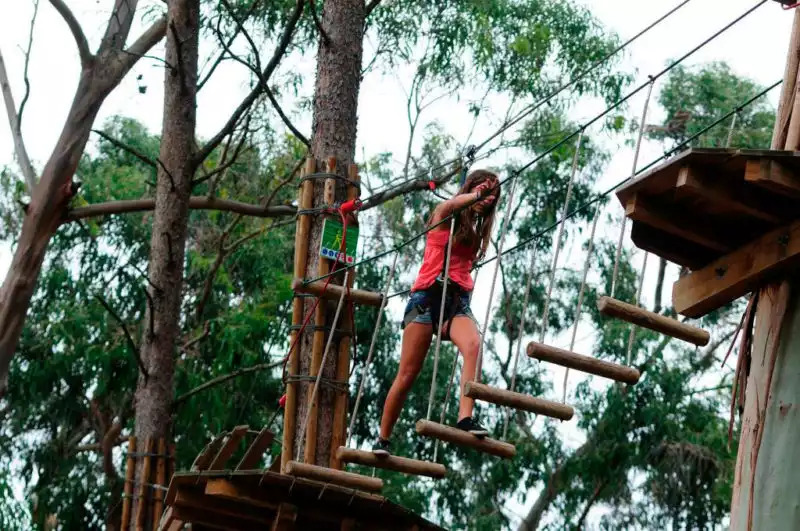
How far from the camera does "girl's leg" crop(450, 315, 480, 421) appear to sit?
468 centimetres

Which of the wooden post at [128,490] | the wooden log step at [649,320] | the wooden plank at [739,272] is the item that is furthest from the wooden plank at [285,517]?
the wooden post at [128,490]

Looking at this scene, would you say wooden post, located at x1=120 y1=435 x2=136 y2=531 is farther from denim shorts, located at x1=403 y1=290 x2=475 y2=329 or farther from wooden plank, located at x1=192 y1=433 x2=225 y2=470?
denim shorts, located at x1=403 y1=290 x2=475 y2=329

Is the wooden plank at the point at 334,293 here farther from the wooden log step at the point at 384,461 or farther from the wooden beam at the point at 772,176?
the wooden beam at the point at 772,176

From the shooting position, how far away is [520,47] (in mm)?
11930

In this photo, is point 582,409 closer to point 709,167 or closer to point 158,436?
point 158,436

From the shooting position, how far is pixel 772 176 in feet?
11.0

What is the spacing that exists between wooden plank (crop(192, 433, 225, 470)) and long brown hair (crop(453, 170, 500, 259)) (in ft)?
4.83

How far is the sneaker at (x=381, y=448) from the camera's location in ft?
15.1

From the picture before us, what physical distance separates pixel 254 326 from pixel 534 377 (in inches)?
114

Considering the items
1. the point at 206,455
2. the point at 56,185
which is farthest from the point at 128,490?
the point at 56,185

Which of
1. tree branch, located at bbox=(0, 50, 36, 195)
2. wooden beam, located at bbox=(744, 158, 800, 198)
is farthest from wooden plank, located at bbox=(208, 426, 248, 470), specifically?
tree branch, located at bbox=(0, 50, 36, 195)

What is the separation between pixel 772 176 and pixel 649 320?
2.23ft

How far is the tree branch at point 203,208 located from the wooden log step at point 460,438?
384cm

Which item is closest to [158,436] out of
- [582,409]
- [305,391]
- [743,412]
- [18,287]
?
[18,287]
